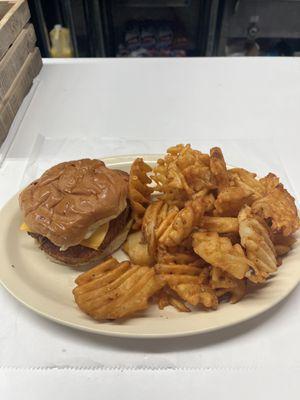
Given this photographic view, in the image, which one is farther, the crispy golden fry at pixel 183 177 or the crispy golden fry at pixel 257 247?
the crispy golden fry at pixel 183 177

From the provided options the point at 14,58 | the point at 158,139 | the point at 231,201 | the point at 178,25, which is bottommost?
the point at 178,25

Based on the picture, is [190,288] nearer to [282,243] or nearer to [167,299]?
[167,299]

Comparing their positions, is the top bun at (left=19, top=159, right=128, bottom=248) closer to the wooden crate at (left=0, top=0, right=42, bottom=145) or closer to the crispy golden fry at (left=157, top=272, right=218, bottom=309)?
the crispy golden fry at (left=157, top=272, right=218, bottom=309)

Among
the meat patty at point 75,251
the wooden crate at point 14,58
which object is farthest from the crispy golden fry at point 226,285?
the wooden crate at point 14,58

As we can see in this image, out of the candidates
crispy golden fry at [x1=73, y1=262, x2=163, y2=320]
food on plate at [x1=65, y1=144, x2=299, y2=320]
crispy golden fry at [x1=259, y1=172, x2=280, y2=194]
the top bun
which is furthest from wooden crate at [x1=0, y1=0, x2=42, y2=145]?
crispy golden fry at [x1=259, y1=172, x2=280, y2=194]

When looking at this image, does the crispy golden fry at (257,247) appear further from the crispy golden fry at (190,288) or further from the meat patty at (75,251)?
the meat patty at (75,251)

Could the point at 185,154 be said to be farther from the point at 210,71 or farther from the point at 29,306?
the point at 210,71

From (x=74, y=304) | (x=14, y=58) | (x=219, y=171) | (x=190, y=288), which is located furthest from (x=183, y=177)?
(x=14, y=58)
